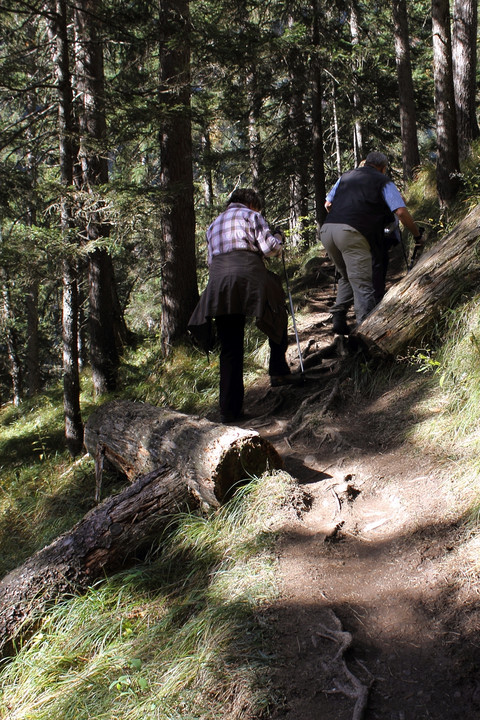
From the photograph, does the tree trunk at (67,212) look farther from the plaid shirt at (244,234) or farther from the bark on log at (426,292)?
the bark on log at (426,292)

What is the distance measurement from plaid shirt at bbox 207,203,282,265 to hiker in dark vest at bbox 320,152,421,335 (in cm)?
82

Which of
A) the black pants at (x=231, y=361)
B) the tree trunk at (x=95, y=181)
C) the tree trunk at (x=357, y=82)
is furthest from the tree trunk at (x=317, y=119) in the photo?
the black pants at (x=231, y=361)

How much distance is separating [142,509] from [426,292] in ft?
11.0

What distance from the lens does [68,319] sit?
8148 millimetres

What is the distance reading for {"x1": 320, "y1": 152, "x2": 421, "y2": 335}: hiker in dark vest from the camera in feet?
18.7

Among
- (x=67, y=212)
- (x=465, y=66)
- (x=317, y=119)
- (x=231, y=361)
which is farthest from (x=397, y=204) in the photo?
(x=317, y=119)

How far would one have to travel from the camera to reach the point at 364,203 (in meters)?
5.73

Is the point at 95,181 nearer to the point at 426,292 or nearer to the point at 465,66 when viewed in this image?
the point at 426,292

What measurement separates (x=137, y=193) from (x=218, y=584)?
569 cm

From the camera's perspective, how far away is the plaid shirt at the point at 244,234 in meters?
5.40

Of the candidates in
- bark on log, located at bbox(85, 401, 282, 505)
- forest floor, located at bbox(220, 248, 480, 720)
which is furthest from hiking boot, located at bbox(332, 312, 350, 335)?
bark on log, located at bbox(85, 401, 282, 505)

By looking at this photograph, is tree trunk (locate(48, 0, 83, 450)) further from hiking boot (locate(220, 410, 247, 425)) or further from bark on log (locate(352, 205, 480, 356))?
bark on log (locate(352, 205, 480, 356))

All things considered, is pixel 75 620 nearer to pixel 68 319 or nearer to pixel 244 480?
pixel 244 480

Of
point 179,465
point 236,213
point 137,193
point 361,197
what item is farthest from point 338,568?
point 137,193
